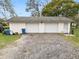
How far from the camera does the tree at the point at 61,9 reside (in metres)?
51.1

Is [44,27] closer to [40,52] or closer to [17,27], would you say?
[17,27]

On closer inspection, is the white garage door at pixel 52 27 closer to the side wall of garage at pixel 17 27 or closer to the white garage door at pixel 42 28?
the white garage door at pixel 42 28

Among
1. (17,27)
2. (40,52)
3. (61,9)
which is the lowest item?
(17,27)

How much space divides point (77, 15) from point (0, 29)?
A: 23.1 m

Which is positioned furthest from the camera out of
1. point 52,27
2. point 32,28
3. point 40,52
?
point 52,27

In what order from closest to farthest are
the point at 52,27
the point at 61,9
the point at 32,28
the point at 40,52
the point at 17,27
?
1. the point at 40,52
2. the point at 17,27
3. the point at 32,28
4. the point at 52,27
5. the point at 61,9

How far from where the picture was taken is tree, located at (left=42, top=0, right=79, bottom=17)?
51062 millimetres

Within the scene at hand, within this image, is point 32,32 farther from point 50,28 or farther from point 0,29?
point 0,29

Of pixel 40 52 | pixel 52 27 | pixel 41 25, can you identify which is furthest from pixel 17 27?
pixel 40 52

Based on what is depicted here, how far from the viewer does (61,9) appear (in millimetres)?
51875

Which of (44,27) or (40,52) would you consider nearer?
(40,52)

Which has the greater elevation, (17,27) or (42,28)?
(17,27)

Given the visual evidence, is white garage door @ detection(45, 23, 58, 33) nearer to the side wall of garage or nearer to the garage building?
the garage building

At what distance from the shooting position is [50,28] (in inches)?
1359
